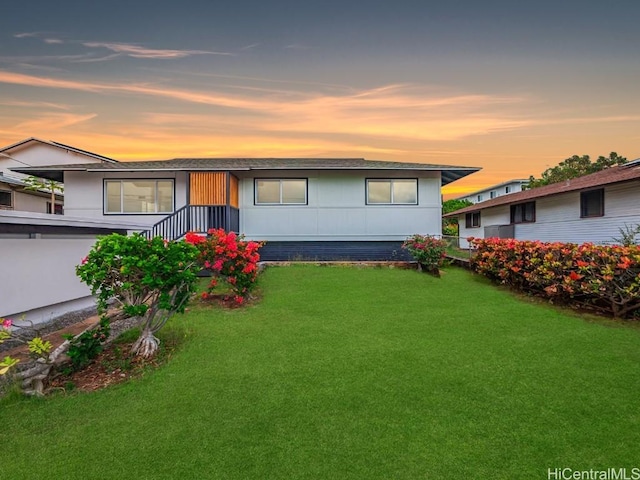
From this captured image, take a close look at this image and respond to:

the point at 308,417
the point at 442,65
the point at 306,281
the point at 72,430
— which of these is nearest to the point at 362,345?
the point at 308,417

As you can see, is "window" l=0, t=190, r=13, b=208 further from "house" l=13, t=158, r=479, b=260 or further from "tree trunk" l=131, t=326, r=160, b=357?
"tree trunk" l=131, t=326, r=160, b=357

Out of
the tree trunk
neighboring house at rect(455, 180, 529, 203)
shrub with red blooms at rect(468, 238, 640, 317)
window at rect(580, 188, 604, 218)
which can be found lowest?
the tree trunk

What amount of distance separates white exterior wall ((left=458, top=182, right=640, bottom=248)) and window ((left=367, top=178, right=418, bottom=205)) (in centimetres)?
723

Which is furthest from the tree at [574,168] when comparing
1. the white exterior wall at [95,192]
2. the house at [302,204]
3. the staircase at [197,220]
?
the white exterior wall at [95,192]

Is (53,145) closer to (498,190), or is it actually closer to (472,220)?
(472,220)

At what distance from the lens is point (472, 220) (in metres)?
24.3

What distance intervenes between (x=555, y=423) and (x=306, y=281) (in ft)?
21.9

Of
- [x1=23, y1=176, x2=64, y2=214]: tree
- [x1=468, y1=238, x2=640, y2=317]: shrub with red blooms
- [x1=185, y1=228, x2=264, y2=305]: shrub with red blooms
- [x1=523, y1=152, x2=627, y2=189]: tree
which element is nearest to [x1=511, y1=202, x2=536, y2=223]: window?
[x1=468, y1=238, x2=640, y2=317]: shrub with red blooms

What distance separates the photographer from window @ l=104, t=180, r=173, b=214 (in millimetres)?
12688

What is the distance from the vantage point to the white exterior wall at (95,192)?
12.5 metres

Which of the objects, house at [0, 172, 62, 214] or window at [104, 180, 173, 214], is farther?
house at [0, 172, 62, 214]

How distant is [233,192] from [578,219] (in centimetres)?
1439

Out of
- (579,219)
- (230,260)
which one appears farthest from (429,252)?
(579,219)

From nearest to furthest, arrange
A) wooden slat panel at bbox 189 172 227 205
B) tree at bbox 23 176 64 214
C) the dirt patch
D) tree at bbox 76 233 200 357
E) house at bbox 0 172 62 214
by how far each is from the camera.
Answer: the dirt patch, tree at bbox 76 233 200 357, wooden slat panel at bbox 189 172 227 205, house at bbox 0 172 62 214, tree at bbox 23 176 64 214
